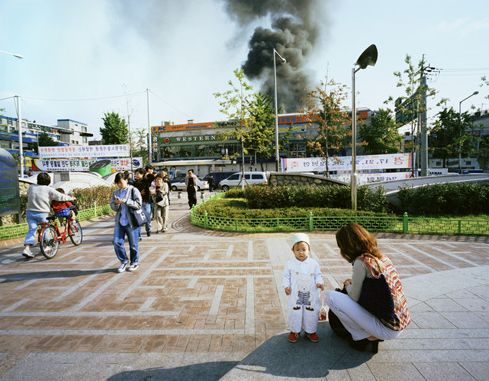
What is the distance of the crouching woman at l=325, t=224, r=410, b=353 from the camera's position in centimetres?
277

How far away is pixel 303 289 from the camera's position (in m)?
3.14

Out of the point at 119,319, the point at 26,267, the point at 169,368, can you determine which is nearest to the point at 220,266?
the point at 119,319

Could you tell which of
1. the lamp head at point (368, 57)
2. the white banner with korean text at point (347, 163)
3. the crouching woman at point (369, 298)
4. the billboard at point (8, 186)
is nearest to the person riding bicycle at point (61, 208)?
the billboard at point (8, 186)

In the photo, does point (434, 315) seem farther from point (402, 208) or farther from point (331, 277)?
point (402, 208)

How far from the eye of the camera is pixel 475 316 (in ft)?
12.2

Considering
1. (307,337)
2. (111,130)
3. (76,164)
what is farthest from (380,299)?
(111,130)

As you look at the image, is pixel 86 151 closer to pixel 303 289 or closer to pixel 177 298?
pixel 177 298

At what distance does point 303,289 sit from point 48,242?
5.73 metres

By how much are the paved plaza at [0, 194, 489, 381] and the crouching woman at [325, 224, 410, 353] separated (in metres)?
0.26

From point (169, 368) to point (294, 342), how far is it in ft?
3.98

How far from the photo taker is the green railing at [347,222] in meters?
8.79

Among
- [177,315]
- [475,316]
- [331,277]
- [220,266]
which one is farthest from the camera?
[220,266]

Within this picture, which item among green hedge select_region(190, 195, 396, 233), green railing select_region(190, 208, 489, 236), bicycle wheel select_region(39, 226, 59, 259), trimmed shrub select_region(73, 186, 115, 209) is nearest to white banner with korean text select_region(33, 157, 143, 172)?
trimmed shrub select_region(73, 186, 115, 209)

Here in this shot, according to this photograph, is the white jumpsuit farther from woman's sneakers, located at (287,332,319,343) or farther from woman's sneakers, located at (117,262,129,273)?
woman's sneakers, located at (117,262,129,273)
